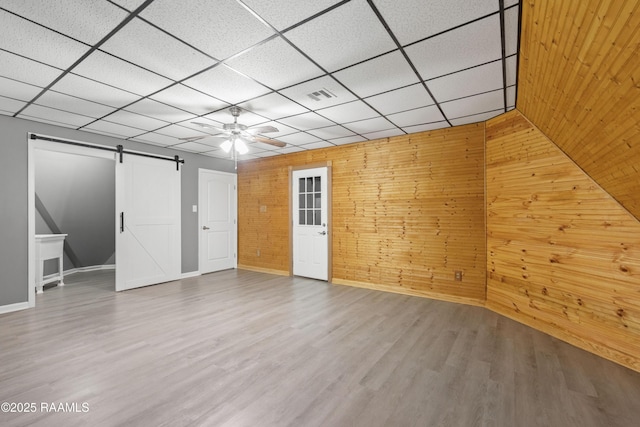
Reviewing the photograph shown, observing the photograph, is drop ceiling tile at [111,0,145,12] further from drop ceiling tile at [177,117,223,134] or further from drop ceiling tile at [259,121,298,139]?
drop ceiling tile at [259,121,298,139]

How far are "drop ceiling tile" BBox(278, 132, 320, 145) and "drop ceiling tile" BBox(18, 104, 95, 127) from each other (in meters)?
2.86

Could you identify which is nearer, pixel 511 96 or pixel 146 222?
pixel 511 96

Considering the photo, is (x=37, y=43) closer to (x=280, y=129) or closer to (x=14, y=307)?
(x=280, y=129)

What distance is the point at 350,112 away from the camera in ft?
12.2

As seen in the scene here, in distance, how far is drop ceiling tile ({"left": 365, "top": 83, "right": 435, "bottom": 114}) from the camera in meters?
3.11

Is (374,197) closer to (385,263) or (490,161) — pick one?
(385,263)

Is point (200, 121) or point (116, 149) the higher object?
point (200, 121)

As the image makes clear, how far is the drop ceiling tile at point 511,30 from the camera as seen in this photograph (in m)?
1.90

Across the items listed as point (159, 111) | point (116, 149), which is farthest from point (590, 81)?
point (116, 149)

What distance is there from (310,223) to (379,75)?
147 inches

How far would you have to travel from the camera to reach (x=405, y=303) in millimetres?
4320

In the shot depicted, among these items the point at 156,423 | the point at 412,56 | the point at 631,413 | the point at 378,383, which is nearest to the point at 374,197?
the point at 412,56

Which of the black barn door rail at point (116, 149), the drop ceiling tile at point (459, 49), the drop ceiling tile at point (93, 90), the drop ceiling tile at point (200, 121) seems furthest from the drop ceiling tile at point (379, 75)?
the black barn door rail at point (116, 149)

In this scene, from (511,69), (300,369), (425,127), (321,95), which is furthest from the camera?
(425,127)
